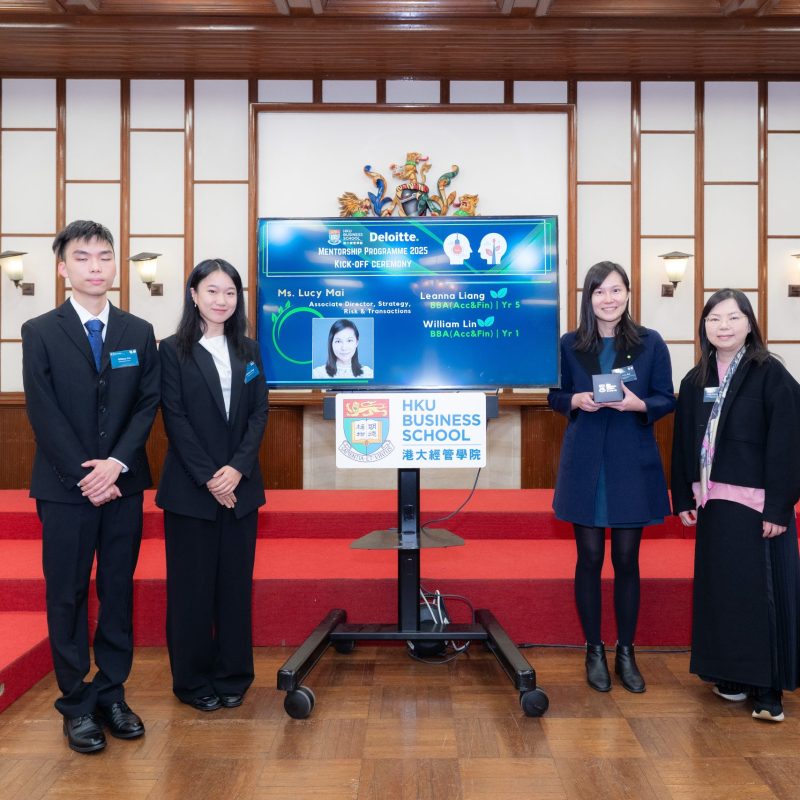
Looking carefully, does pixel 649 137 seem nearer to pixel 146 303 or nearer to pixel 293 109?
pixel 293 109

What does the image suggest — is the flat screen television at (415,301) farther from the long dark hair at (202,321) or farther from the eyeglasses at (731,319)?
the eyeglasses at (731,319)

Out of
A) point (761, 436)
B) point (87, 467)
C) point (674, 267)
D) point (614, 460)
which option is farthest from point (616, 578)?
point (674, 267)

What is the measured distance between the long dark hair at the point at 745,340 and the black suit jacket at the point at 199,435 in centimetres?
151

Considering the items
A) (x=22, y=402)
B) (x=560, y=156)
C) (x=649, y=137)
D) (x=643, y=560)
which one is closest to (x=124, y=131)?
(x=22, y=402)

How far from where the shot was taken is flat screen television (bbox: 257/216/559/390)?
268 centimetres

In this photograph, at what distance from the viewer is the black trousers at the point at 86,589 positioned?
2.12 meters

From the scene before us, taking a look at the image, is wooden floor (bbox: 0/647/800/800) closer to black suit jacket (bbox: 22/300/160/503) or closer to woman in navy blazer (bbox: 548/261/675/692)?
woman in navy blazer (bbox: 548/261/675/692)

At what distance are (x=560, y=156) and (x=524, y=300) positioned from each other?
365 cm

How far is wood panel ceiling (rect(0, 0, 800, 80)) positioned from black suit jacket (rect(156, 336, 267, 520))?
11.1 feet

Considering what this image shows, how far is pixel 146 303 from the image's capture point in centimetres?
591

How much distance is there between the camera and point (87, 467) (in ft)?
6.91

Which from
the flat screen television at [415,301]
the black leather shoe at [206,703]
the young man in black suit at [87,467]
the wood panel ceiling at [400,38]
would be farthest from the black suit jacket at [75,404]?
the wood panel ceiling at [400,38]

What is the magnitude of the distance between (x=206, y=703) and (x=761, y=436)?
6.56 feet

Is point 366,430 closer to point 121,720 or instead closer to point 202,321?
point 202,321
